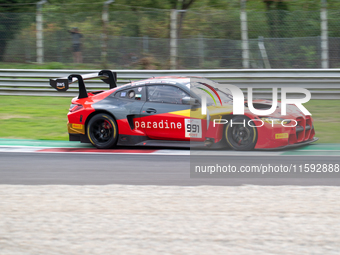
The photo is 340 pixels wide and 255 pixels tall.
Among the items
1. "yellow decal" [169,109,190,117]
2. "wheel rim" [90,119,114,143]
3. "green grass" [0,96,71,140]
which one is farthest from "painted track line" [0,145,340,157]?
"green grass" [0,96,71,140]

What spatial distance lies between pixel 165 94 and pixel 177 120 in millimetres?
578

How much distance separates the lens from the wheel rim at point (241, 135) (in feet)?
23.7

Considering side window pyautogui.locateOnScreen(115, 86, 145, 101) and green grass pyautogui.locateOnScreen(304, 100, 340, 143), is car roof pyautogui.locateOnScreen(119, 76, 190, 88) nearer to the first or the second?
side window pyautogui.locateOnScreen(115, 86, 145, 101)

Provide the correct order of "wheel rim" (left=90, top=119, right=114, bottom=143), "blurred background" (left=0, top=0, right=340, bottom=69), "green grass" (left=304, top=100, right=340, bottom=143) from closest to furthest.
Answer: "wheel rim" (left=90, top=119, right=114, bottom=143) < "green grass" (left=304, top=100, right=340, bottom=143) < "blurred background" (left=0, top=0, right=340, bottom=69)

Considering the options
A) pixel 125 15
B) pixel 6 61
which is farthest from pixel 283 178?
pixel 6 61

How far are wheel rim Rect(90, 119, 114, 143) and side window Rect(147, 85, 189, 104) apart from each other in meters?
0.92

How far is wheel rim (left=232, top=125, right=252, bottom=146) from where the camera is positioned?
23.7 feet

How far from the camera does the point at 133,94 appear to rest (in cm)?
798

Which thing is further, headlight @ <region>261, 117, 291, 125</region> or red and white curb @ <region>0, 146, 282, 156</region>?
red and white curb @ <region>0, 146, 282, 156</region>

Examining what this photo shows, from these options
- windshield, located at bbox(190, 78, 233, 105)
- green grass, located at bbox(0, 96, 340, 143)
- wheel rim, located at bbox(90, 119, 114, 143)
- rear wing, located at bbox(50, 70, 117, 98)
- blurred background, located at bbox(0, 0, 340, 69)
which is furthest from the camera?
blurred background, located at bbox(0, 0, 340, 69)

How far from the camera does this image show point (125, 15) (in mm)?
13445

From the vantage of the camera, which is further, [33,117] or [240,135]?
[33,117]

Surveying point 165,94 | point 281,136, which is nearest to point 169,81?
point 165,94

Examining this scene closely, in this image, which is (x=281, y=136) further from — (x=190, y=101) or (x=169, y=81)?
(x=169, y=81)
